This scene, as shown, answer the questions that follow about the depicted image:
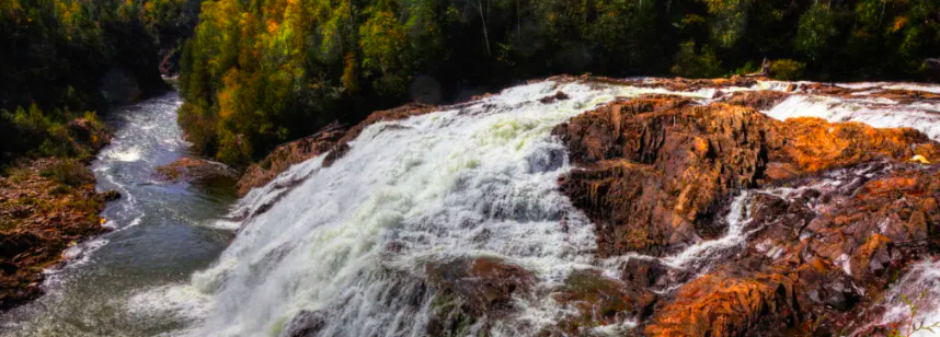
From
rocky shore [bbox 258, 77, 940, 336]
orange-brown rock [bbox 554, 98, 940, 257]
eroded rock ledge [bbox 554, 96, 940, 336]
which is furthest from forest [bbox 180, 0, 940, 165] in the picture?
orange-brown rock [bbox 554, 98, 940, 257]

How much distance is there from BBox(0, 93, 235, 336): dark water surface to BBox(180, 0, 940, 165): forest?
247 inches

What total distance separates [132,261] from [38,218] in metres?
5.68

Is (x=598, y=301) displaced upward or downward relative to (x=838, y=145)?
downward

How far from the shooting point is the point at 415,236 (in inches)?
496

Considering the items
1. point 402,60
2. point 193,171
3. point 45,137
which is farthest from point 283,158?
point 45,137

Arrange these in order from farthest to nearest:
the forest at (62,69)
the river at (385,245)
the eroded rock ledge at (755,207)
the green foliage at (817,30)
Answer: the forest at (62,69) < the green foliage at (817,30) < the river at (385,245) < the eroded rock ledge at (755,207)

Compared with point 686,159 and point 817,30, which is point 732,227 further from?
point 817,30

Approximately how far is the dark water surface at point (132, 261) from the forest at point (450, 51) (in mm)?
6266

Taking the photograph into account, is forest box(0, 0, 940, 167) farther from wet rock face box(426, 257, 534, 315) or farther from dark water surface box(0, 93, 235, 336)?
wet rock face box(426, 257, 534, 315)

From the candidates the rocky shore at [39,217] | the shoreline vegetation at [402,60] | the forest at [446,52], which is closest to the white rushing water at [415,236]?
the rocky shore at [39,217]

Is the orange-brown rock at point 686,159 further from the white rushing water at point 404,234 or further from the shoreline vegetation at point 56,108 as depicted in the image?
the shoreline vegetation at point 56,108

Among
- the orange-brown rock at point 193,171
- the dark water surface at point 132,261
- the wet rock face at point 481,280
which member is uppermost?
the wet rock face at point 481,280

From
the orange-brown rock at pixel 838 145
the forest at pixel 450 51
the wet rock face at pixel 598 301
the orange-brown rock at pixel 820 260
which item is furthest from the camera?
the forest at pixel 450 51

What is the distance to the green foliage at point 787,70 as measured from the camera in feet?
78.9
